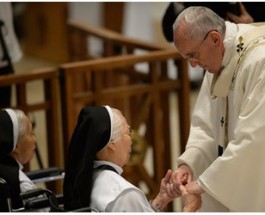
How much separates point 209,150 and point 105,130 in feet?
2.41

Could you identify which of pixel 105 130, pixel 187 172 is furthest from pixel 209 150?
pixel 105 130

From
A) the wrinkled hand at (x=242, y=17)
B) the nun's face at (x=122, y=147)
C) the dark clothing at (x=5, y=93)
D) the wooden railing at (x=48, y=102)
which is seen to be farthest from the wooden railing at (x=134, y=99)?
the nun's face at (x=122, y=147)

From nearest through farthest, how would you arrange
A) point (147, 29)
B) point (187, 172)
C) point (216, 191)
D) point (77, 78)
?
point (216, 191) → point (187, 172) → point (77, 78) → point (147, 29)

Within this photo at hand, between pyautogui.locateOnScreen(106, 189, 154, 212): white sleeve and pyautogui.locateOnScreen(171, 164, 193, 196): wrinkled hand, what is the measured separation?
321mm

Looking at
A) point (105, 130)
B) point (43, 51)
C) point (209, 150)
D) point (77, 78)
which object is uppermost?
point (105, 130)

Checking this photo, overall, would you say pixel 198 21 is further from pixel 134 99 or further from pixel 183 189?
pixel 134 99

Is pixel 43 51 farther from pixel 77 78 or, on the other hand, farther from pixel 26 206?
pixel 26 206

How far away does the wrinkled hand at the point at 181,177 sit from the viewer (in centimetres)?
336

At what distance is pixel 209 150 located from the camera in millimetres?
3646

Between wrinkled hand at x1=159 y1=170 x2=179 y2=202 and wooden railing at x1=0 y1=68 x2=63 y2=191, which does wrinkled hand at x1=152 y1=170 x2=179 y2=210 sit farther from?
wooden railing at x1=0 y1=68 x2=63 y2=191

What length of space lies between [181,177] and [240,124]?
15.9 inches

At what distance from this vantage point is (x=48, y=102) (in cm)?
491

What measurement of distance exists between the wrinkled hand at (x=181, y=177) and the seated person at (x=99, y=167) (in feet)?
0.85

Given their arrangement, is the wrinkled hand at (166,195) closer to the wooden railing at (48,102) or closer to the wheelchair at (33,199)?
the wheelchair at (33,199)
